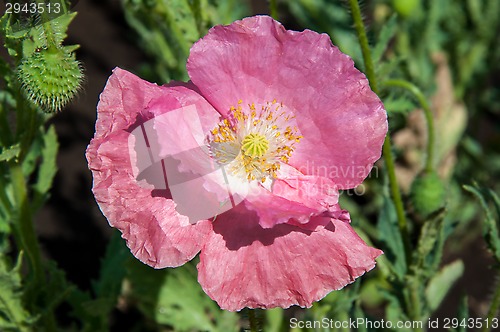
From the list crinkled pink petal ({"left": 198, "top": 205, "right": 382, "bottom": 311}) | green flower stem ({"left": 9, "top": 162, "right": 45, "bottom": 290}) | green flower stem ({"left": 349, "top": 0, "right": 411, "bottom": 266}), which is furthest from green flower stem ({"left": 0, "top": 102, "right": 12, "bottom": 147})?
green flower stem ({"left": 349, "top": 0, "right": 411, "bottom": 266})

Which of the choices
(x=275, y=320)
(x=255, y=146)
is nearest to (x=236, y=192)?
(x=255, y=146)

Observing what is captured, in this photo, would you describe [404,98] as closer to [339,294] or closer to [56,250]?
[339,294]

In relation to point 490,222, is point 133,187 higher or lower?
higher

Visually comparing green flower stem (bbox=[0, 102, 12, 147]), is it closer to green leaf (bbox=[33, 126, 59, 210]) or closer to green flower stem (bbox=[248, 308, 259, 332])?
green leaf (bbox=[33, 126, 59, 210])

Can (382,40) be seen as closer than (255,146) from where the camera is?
No

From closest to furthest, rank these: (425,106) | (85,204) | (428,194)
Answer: (425,106)
(428,194)
(85,204)

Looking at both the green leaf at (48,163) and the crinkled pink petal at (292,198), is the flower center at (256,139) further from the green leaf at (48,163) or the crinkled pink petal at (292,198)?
the green leaf at (48,163)

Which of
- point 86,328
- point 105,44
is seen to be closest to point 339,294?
point 86,328

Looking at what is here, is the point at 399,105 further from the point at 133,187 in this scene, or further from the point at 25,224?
the point at 25,224
